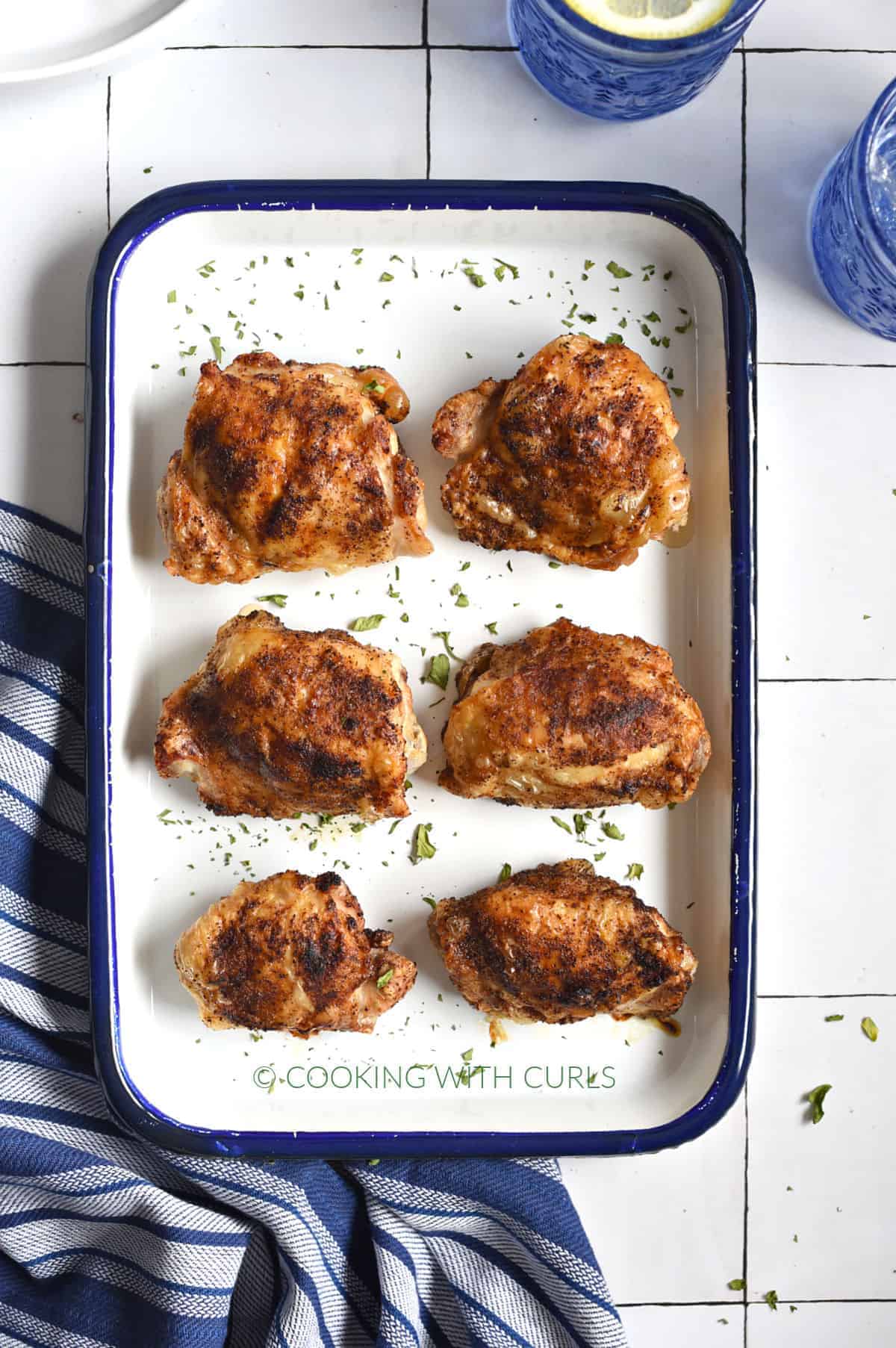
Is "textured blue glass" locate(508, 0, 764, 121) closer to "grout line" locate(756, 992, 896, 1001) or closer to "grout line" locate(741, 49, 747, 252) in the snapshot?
"grout line" locate(741, 49, 747, 252)

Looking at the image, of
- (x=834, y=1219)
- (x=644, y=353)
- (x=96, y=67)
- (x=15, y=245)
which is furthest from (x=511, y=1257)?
(x=96, y=67)

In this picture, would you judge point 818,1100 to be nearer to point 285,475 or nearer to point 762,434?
point 762,434

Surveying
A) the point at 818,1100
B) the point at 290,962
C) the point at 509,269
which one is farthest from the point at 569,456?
the point at 818,1100

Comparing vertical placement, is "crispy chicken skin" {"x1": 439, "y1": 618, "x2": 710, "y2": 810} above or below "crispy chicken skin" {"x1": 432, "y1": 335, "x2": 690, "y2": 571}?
below

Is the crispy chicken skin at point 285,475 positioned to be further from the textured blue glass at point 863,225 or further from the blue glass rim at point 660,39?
the textured blue glass at point 863,225

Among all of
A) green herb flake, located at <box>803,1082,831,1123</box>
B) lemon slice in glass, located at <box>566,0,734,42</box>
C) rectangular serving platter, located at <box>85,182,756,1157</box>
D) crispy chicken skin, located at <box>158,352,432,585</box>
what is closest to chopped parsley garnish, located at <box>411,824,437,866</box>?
rectangular serving platter, located at <box>85,182,756,1157</box>

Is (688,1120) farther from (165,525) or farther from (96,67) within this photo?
(96,67)

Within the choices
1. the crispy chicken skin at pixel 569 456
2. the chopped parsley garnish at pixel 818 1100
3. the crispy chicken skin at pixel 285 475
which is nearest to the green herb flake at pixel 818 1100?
the chopped parsley garnish at pixel 818 1100
